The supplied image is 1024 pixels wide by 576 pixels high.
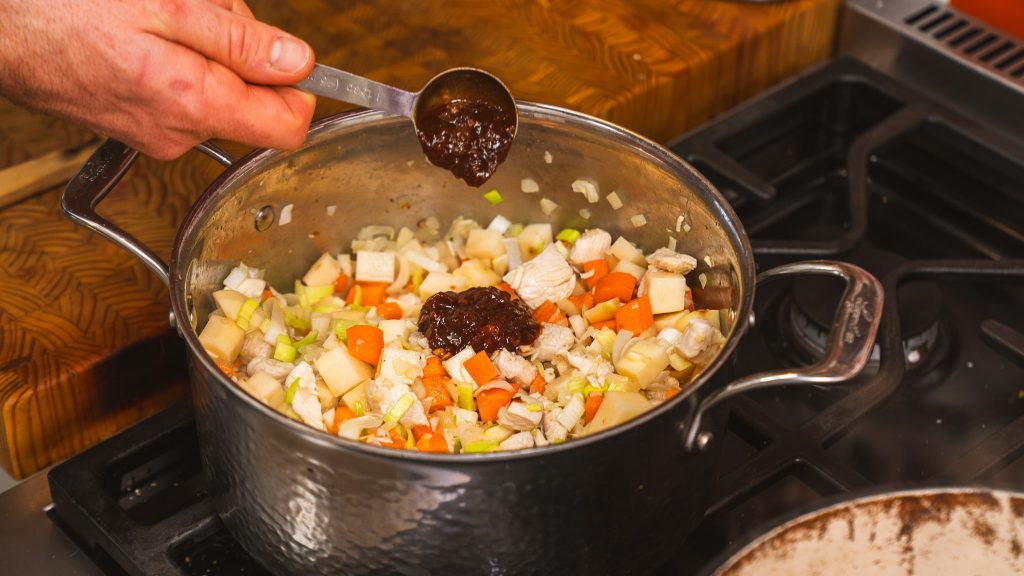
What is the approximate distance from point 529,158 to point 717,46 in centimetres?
43

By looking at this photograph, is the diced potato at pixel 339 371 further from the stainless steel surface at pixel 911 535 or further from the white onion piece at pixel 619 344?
the stainless steel surface at pixel 911 535

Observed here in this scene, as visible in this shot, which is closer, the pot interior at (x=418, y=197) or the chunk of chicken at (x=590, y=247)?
the pot interior at (x=418, y=197)

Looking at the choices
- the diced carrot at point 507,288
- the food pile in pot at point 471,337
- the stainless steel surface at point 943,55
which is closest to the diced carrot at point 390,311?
the food pile in pot at point 471,337

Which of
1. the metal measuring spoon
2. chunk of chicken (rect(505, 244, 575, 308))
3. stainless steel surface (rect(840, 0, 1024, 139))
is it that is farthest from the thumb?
stainless steel surface (rect(840, 0, 1024, 139))

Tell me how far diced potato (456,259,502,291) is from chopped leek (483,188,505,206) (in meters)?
0.09

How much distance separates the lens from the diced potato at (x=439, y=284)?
1246 millimetres

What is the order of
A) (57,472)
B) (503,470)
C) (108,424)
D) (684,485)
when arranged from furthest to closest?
(108,424)
(57,472)
(684,485)
(503,470)

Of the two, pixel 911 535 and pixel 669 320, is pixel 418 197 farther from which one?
pixel 911 535

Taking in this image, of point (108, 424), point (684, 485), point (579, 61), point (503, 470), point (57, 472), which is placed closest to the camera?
point (503, 470)

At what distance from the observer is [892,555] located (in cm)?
92

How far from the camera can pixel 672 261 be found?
1173 millimetres

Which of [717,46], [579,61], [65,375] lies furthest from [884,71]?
[65,375]

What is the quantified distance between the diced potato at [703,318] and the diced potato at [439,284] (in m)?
0.25

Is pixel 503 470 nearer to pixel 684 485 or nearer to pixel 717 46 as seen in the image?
pixel 684 485
